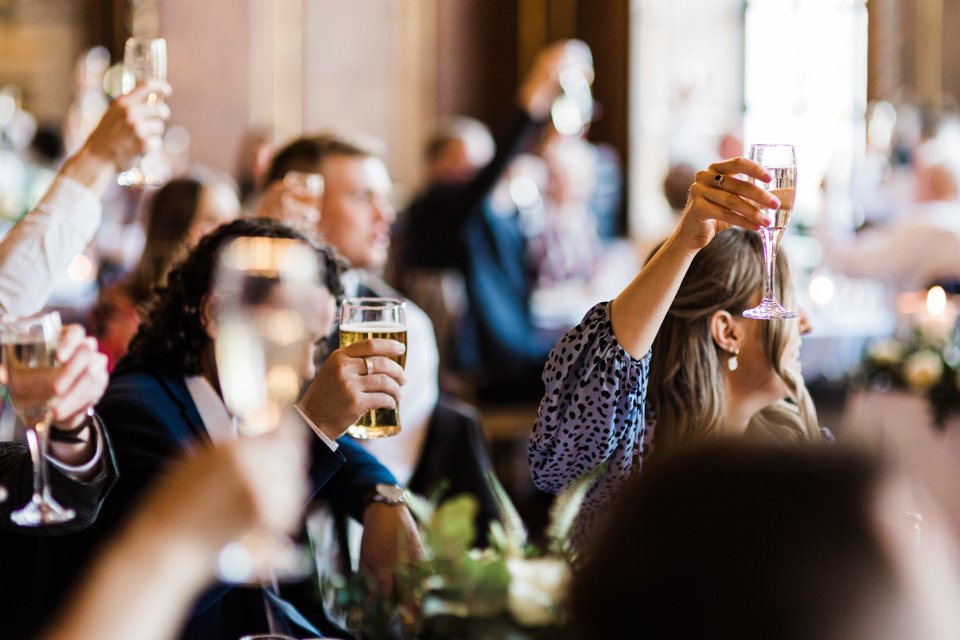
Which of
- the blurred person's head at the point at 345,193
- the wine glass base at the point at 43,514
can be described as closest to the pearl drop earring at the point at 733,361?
the wine glass base at the point at 43,514

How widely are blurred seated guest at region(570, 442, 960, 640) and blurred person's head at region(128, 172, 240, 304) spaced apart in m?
2.32

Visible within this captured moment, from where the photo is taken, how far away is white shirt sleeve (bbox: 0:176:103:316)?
75.5 inches

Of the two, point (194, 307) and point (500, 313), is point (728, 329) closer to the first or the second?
point (194, 307)

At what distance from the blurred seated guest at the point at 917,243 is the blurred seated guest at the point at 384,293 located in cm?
217

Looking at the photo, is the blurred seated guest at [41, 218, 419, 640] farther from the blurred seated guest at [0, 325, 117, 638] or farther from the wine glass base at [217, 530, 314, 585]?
the blurred seated guest at [0, 325, 117, 638]

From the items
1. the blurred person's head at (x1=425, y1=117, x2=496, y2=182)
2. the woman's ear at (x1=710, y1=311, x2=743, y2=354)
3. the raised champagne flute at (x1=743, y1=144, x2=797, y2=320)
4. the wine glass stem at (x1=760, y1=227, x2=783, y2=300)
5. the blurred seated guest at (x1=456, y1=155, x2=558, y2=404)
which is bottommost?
the blurred seated guest at (x1=456, y1=155, x2=558, y2=404)

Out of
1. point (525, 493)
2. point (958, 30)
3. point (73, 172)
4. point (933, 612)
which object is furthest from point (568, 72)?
point (958, 30)

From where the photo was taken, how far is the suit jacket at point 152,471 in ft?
5.44

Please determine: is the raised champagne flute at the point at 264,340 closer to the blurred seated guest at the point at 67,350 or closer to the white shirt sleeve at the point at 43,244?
the blurred seated guest at the point at 67,350

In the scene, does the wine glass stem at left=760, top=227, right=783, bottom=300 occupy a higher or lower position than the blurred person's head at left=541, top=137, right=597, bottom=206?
lower

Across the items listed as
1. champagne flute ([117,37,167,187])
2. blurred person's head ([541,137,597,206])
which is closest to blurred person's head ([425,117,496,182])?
blurred person's head ([541,137,597,206])

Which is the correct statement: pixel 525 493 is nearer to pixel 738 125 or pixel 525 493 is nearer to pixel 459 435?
pixel 459 435

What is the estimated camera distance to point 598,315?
5.25 ft

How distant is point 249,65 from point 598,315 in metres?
6.20
